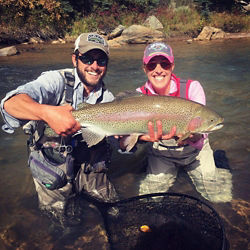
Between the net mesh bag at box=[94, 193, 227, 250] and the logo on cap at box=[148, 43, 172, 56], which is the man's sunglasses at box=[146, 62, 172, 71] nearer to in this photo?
the logo on cap at box=[148, 43, 172, 56]

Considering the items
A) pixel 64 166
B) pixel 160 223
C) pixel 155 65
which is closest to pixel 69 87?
pixel 64 166

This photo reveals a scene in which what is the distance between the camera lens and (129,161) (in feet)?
16.9

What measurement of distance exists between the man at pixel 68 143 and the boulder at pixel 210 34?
18.2 meters

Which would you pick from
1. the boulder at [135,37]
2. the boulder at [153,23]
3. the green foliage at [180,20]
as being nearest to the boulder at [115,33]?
the boulder at [135,37]

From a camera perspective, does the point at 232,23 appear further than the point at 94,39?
Yes

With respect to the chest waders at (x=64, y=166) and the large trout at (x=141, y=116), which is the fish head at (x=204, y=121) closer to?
the large trout at (x=141, y=116)

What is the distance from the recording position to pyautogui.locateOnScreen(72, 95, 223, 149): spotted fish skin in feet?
10.2

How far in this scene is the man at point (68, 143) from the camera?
10.5ft

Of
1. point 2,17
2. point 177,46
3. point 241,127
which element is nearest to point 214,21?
point 177,46

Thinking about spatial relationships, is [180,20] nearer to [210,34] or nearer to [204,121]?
[210,34]

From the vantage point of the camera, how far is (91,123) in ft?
10.2

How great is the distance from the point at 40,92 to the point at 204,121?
6.59 feet

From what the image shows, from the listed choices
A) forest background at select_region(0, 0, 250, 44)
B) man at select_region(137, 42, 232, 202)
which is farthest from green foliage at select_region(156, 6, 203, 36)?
man at select_region(137, 42, 232, 202)

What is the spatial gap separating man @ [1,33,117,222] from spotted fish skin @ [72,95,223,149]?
0.88ft
